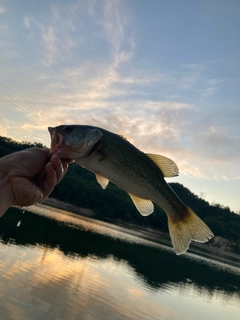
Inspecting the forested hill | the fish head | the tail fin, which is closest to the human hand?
the fish head

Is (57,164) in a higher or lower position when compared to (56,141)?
lower

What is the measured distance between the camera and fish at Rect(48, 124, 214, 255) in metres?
3.78

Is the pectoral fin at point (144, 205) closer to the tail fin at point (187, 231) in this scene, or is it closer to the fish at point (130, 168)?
the fish at point (130, 168)

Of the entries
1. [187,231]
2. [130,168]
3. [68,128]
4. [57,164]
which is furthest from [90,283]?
[57,164]

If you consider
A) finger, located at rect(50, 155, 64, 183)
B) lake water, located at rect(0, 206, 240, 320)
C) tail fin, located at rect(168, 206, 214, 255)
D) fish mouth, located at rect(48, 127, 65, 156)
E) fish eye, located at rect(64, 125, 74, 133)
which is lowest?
lake water, located at rect(0, 206, 240, 320)

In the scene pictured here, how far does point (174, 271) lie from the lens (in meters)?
48.7

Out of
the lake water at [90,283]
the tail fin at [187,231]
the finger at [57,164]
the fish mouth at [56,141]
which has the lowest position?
the lake water at [90,283]

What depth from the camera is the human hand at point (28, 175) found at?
323 cm

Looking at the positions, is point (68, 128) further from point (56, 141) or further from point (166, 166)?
point (166, 166)

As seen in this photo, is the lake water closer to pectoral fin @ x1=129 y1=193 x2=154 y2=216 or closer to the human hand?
Answer: pectoral fin @ x1=129 y1=193 x2=154 y2=216

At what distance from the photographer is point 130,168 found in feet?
13.4

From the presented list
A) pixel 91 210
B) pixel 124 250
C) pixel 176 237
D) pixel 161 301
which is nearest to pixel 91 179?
pixel 91 210

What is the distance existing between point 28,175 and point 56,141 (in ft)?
1.84

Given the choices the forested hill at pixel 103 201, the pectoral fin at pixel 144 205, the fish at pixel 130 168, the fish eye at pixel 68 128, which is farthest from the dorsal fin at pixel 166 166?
the forested hill at pixel 103 201
